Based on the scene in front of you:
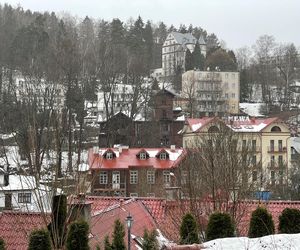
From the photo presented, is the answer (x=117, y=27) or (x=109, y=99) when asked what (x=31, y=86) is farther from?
(x=117, y=27)

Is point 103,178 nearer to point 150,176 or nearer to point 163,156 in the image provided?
point 150,176

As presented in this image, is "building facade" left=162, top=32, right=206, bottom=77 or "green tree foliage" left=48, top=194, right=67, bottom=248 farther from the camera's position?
"building facade" left=162, top=32, right=206, bottom=77

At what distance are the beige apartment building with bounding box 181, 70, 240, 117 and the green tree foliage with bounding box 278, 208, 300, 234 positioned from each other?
49.9m

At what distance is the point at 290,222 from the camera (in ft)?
35.9

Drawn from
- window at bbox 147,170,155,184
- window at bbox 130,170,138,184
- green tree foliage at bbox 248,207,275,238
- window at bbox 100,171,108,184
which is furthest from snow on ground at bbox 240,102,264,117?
green tree foliage at bbox 248,207,275,238

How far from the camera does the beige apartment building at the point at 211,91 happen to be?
63625 millimetres

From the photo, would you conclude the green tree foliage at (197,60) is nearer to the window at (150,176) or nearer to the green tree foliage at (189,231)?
the window at (150,176)

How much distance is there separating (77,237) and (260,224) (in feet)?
12.1

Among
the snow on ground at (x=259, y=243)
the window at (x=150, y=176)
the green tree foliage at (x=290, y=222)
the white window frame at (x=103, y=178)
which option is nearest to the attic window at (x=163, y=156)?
the window at (x=150, y=176)

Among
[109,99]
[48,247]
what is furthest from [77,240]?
[109,99]

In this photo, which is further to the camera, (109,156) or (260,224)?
(109,156)

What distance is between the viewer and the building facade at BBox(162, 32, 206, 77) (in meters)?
91.2

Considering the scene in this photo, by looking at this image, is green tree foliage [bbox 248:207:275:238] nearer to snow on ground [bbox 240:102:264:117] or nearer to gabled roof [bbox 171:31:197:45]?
snow on ground [bbox 240:102:264:117]

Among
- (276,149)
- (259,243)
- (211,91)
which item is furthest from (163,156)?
(211,91)
